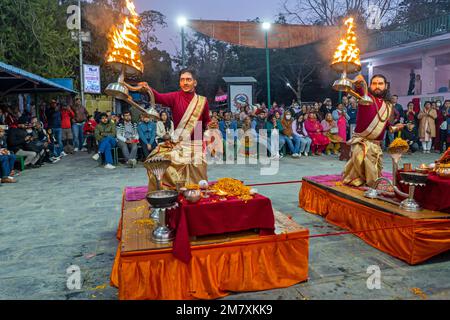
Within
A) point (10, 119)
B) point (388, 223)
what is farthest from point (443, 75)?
point (10, 119)

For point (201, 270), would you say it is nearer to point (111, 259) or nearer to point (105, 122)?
point (111, 259)

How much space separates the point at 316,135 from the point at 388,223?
8.81 metres

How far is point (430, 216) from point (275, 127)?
8.54 m

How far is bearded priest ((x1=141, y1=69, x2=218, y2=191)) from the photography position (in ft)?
14.9

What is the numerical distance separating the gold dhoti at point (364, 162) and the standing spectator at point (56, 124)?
10593 millimetres

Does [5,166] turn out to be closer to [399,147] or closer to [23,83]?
[23,83]

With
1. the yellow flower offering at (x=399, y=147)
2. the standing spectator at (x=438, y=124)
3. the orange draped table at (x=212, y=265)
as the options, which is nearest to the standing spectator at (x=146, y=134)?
the orange draped table at (x=212, y=265)

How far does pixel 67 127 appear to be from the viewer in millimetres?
13336

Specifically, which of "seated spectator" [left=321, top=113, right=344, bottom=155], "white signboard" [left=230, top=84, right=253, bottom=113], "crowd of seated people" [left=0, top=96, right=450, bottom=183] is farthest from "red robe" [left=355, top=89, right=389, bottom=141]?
"white signboard" [left=230, top=84, right=253, bottom=113]

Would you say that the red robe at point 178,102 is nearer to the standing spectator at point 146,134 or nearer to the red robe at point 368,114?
the red robe at point 368,114

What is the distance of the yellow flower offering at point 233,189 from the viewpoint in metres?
3.54

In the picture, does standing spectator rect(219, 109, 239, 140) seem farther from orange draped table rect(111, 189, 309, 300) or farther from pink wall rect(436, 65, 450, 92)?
pink wall rect(436, 65, 450, 92)

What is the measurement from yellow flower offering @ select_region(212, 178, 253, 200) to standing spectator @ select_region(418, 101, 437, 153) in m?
11.3

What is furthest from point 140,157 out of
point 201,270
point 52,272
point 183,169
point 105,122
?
point 201,270
